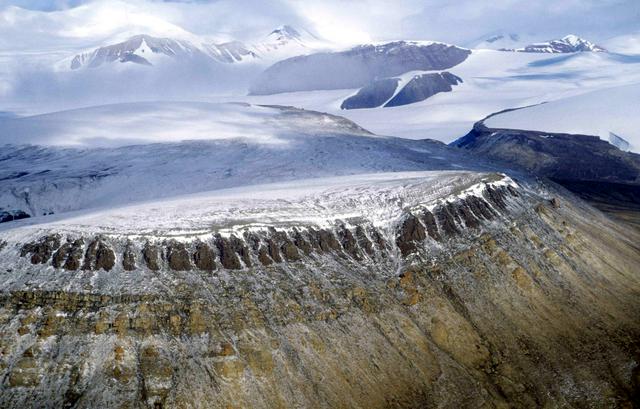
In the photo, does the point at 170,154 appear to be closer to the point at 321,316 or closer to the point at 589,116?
the point at 321,316

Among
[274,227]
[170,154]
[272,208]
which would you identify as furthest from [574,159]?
[274,227]

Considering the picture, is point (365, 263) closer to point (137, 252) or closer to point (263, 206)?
point (263, 206)

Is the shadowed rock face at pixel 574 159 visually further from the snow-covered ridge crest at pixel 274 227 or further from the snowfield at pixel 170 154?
the snow-covered ridge crest at pixel 274 227

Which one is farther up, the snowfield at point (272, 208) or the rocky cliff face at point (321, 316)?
the snowfield at point (272, 208)

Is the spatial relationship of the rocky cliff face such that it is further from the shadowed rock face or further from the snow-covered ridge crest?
the shadowed rock face

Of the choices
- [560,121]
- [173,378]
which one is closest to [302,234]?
[173,378]

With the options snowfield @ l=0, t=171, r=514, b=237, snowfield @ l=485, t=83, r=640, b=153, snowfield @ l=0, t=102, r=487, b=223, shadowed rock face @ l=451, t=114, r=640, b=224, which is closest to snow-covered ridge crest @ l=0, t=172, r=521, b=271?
snowfield @ l=0, t=171, r=514, b=237

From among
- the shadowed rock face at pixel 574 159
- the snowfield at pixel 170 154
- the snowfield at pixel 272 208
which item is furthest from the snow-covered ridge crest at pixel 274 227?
the shadowed rock face at pixel 574 159
